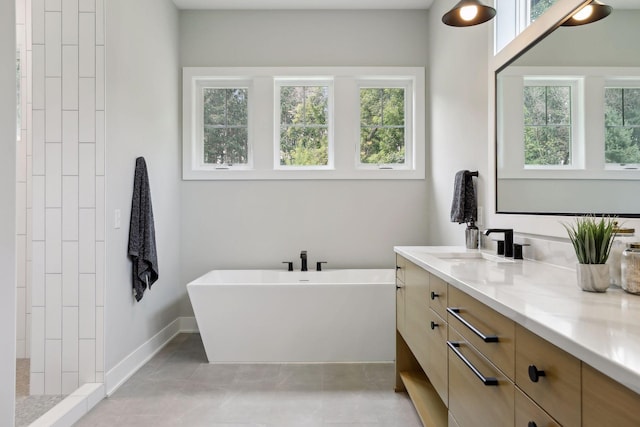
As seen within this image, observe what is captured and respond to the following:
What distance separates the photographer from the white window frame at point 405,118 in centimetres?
390

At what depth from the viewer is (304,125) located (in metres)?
3.94

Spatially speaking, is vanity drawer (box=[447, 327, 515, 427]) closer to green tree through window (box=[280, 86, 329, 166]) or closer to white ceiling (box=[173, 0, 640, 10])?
green tree through window (box=[280, 86, 329, 166])

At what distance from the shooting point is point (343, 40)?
3.82m

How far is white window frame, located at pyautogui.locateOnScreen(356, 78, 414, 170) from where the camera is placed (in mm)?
3900

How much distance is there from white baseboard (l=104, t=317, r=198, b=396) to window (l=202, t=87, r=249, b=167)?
161 cm

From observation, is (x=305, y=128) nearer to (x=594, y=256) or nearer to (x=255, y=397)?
(x=255, y=397)

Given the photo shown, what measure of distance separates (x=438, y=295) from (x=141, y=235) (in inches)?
85.6

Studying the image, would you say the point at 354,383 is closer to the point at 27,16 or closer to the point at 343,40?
the point at 343,40

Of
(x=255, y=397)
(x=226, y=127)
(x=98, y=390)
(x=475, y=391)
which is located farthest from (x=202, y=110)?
(x=475, y=391)

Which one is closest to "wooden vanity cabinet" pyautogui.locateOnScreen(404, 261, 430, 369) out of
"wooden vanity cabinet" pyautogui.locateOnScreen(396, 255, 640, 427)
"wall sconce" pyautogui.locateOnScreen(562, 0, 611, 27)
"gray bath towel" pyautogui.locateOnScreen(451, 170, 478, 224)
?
"wooden vanity cabinet" pyautogui.locateOnScreen(396, 255, 640, 427)

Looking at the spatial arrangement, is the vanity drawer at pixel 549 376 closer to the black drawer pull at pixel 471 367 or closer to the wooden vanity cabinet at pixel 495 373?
the wooden vanity cabinet at pixel 495 373

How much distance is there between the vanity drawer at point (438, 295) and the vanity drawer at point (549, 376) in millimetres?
583

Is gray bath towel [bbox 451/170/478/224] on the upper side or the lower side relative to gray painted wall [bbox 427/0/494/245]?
lower

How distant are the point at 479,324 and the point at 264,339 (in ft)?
6.80
